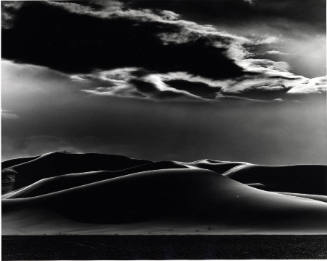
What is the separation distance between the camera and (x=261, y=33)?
22312mm

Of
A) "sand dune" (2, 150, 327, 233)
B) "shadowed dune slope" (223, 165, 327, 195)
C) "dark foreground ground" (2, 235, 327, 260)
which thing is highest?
"shadowed dune slope" (223, 165, 327, 195)

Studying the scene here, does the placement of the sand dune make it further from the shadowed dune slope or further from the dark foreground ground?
the dark foreground ground

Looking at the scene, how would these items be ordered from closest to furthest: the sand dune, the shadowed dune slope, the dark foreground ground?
1. the dark foreground ground
2. the shadowed dune slope
3. the sand dune

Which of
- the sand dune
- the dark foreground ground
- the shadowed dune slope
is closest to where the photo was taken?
the dark foreground ground

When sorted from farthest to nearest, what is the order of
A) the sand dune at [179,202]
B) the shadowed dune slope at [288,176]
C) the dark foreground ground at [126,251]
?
the sand dune at [179,202] → the shadowed dune slope at [288,176] → the dark foreground ground at [126,251]

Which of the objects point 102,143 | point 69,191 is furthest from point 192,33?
point 69,191

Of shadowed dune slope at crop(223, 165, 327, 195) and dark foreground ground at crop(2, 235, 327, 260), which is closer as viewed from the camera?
dark foreground ground at crop(2, 235, 327, 260)

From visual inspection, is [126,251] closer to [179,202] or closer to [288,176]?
[179,202]

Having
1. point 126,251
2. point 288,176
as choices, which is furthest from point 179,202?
point 126,251

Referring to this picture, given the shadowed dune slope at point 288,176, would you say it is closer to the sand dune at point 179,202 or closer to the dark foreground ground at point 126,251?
the sand dune at point 179,202

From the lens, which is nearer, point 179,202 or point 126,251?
point 126,251

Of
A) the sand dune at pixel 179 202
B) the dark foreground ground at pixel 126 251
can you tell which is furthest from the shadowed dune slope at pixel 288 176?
the dark foreground ground at pixel 126 251

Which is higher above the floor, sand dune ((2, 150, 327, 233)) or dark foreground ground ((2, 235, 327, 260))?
sand dune ((2, 150, 327, 233))

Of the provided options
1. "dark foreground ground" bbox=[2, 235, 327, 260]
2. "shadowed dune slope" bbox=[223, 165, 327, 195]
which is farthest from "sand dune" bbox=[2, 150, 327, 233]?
"dark foreground ground" bbox=[2, 235, 327, 260]
